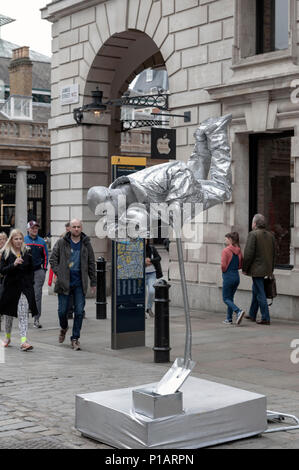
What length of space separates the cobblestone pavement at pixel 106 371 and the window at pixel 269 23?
5.10 metres

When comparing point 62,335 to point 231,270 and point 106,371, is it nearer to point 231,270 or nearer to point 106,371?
point 106,371

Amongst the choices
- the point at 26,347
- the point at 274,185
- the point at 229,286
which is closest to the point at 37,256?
the point at 26,347

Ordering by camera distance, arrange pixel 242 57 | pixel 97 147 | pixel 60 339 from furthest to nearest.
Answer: pixel 97 147 → pixel 242 57 → pixel 60 339

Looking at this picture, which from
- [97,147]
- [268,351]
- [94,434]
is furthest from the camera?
[97,147]

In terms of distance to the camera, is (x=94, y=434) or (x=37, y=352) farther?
(x=37, y=352)

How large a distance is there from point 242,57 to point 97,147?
5275 mm

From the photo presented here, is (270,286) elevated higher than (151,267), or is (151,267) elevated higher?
(151,267)

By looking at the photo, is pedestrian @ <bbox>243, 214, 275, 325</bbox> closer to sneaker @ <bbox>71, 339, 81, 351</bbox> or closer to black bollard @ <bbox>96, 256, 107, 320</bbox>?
black bollard @ <bbox>96, 256, 107, 320</bbox>

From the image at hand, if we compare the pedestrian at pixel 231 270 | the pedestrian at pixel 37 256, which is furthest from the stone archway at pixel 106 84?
the pedestrian at pixel 231 270

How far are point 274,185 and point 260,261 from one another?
213 centimetres

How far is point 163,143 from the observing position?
49.0 feet
